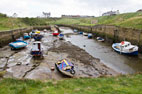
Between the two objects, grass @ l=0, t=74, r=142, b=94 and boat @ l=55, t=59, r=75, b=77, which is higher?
grass @ l=0, t=74, r=142, b=94

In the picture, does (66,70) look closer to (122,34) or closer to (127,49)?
(127,49)

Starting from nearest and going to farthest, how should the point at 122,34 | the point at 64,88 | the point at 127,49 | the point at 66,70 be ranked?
the point at 64,88 < the point at 66,70 < the point at 127,49 < the point at 122,34

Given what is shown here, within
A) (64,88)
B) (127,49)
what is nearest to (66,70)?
(64,88)

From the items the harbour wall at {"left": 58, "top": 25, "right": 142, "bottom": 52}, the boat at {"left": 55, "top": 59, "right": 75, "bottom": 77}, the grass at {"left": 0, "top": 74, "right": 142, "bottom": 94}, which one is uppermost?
the harbour wall at {"left": 58, "top": 25, "right": 142, "bottom": 52}

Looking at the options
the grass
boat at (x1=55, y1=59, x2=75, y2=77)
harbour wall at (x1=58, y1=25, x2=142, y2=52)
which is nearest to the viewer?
the grass

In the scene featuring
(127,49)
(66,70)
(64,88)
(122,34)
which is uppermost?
(122,34)

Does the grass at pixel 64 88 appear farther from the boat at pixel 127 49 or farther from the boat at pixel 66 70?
the boat at pixel 127 49

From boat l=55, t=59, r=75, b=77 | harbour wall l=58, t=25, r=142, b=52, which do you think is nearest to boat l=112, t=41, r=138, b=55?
harbour wall l=58, t=25, r=142, b=52

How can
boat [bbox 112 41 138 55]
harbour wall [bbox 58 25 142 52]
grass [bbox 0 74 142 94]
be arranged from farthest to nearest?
harbour wall [bbox 58 25 142 52] → boat [bbox 112 41 138 55] → grass [bbox 0 74 142 94]

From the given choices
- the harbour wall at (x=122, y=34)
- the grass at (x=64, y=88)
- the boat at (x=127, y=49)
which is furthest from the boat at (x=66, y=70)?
the harbour wall at (x=122, y=34)

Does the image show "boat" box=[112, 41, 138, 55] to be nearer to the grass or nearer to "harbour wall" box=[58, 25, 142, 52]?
"harbour wall" box=[58, 25, 142, 52]

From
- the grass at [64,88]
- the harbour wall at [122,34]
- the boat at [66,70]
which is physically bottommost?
the boat at [66,70]

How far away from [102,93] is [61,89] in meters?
2.57

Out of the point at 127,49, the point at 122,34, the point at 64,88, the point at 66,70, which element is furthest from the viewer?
the point at 122,34
